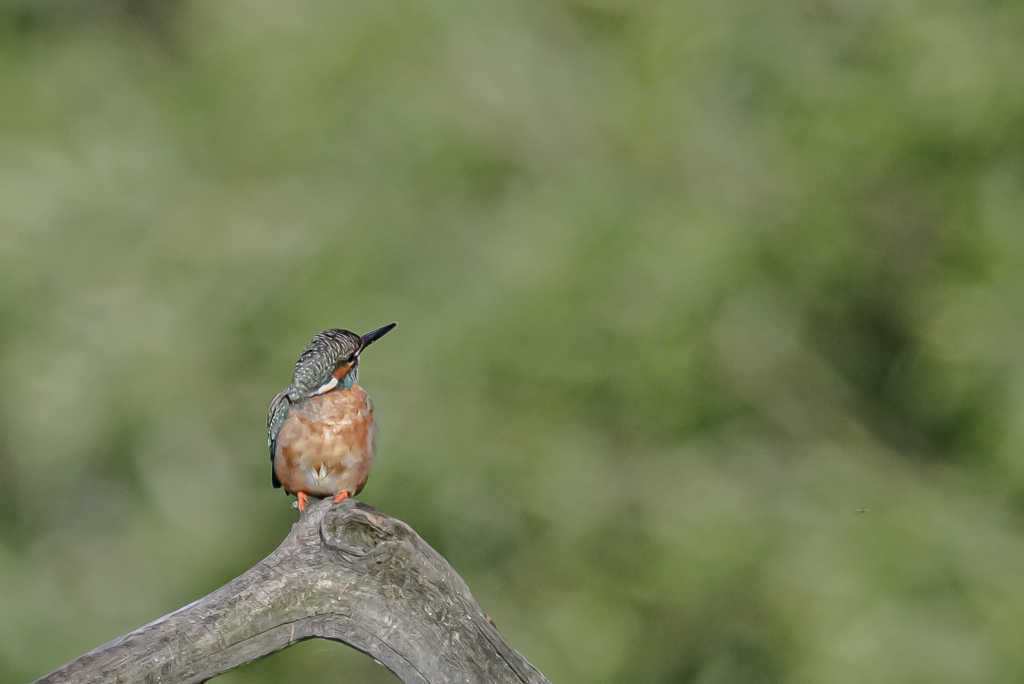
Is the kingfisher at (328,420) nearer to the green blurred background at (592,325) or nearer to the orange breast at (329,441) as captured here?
the orange breast at (329,441)

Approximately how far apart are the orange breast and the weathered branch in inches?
4.5

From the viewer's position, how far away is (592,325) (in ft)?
21.7

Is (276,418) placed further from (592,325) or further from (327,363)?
(592,325)

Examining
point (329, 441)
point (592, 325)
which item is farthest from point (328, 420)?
point (592, 325)

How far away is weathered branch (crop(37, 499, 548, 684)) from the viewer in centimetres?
203

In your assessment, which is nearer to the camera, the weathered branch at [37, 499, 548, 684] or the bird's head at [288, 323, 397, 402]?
the weathered branch at [37, 499, 548, 684]

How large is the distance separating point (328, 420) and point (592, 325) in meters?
4.48

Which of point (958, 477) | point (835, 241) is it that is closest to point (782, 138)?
point (835, 241)

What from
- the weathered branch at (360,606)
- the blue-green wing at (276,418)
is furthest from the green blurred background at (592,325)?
the weathered branch at (360,606)

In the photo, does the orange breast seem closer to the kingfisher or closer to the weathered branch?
the kingfisher

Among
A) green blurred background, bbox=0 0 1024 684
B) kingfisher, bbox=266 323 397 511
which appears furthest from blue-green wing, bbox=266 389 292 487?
green blurred background, bbox=0 0 1024 684

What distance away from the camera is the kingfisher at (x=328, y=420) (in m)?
2.17

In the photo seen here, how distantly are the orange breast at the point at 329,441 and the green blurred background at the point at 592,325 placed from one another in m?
4.18

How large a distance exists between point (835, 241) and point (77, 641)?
570 centimetres
